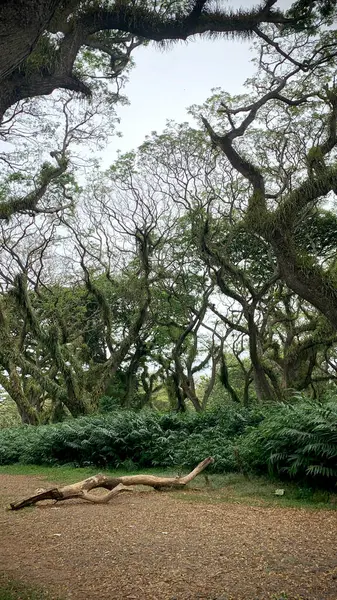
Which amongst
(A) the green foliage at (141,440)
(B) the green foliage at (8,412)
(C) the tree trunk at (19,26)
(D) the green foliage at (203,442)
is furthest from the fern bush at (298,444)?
(B) the green foliage at (8,412)

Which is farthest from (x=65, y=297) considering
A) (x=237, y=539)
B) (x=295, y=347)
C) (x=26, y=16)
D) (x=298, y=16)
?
(x=26, y=16)

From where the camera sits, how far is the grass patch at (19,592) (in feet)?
11.9

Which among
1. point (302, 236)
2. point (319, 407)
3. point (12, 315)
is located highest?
point (302, 236)

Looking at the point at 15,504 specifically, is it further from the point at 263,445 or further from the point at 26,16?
the point at 26,16

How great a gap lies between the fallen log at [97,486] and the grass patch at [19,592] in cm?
360

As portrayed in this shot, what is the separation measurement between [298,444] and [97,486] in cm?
341

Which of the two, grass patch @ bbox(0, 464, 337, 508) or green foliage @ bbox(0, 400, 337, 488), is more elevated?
green foliage @ bbox(0, 400, 337, 488)

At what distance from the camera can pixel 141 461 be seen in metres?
11.5

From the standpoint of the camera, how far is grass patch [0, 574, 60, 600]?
3613 mm

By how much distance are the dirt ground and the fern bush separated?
3.72 feet

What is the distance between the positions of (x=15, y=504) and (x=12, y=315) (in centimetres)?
1605

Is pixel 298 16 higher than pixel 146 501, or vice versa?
pixel 298 16

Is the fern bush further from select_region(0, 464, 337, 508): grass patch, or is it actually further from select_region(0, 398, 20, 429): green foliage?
select_region(0, 398, 20, 429): green foliage

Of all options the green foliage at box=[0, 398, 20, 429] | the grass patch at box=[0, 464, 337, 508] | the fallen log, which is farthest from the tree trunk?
the green foliage at box=[0, 398, 20, 429]
